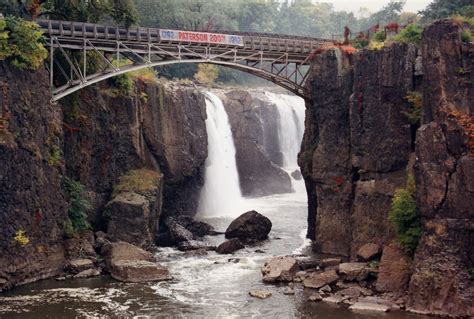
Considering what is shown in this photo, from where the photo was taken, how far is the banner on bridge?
41.6m

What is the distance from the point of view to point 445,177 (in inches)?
1188

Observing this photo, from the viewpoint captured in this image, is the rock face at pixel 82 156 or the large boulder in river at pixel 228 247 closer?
the rock face at pixel 82 156

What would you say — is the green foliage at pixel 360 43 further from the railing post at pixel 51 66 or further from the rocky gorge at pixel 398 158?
the railing post at pixel 51 66

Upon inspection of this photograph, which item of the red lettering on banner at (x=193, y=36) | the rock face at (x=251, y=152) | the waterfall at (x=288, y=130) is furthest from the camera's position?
the waterfall at (x=288, y=130)

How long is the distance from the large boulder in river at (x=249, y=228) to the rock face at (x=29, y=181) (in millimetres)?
12770

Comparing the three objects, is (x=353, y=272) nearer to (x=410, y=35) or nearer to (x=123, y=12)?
(x=410, y=35)

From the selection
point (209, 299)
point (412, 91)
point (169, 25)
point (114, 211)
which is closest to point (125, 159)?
point (114, 211)

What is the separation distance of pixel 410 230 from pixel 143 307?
12936mm

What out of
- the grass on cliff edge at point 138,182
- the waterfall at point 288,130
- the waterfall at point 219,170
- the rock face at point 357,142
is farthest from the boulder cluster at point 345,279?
the waterfall at point 288,130

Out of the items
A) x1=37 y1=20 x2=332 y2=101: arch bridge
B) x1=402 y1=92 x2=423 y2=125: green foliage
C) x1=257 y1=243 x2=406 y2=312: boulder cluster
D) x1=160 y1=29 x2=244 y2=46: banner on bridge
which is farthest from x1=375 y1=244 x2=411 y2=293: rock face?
x1=160 y1=29 x2=244 y2=46: banner on bridge

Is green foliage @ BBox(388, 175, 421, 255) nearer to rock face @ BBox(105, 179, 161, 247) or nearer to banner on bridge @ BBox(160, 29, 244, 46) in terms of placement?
rock face @ BBox(105, 179, 161, 247)

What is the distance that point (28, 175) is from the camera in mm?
33281

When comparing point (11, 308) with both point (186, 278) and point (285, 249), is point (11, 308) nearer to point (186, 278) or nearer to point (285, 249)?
point (186, 278)

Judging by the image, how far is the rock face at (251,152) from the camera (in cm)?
6325
